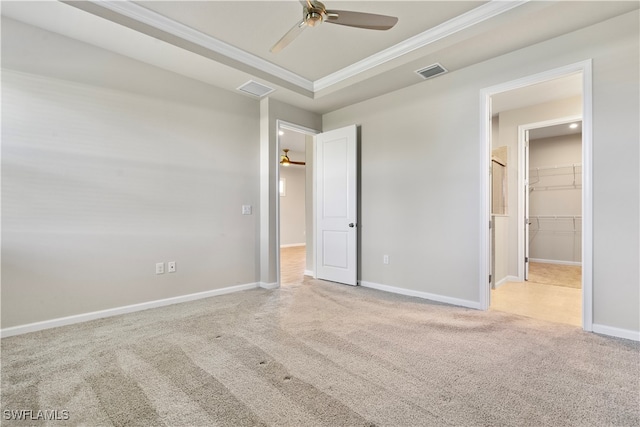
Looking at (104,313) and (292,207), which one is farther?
(292,207)

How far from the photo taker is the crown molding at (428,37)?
2.41 meters

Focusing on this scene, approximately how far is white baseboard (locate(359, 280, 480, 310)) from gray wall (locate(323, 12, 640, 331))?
0.06 metres

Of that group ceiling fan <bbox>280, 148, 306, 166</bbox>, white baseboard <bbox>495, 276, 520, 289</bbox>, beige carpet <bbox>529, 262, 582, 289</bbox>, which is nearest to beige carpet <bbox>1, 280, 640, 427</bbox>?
white baseboard <bbox>495, 276, 520, 289</bbox>

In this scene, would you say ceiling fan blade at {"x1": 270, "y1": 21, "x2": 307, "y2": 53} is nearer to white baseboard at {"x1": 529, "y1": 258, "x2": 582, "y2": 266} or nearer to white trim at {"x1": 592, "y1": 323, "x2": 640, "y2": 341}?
white trim at {"x1": 592, "y1": 323, "x2": 640, "y2": 341}

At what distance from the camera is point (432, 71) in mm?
3207

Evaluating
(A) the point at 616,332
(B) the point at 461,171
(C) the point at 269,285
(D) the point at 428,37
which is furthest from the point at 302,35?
(A) the point at 616,332

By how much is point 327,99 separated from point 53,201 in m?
3.22

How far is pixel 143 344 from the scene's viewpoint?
7.33 ft

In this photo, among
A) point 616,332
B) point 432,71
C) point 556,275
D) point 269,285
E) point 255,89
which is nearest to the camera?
point 616,332

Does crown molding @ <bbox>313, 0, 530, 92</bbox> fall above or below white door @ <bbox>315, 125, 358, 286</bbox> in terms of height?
above

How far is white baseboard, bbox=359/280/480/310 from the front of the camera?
3.14 meters

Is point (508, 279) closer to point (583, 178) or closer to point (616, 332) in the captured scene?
point (616, 332)

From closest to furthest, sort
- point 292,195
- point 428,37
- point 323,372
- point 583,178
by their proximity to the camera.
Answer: point 323,372 < point 583,178 < point 428,37 < point 292,195

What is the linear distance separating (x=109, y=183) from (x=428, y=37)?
3.41m
